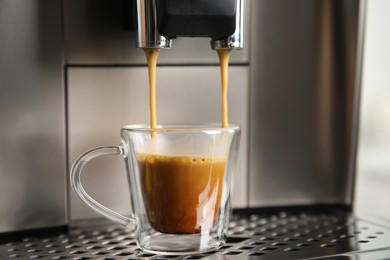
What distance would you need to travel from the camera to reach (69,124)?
2.10 feet

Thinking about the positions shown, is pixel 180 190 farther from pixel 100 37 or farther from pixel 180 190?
pixel 100 37

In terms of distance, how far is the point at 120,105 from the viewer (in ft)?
2.16

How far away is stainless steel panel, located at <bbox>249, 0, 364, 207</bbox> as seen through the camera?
2.37 ft

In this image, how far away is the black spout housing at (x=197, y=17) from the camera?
0.53 m

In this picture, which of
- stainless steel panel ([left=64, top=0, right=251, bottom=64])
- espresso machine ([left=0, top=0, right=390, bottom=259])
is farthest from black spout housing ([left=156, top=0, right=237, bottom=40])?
stainless steel panel ([left=64, top=0, right=251, bottom=64])

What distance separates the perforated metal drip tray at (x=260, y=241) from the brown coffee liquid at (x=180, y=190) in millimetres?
31

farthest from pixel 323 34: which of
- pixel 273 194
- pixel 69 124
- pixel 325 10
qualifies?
pixel 69 124

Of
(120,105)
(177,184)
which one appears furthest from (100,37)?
(177,184)

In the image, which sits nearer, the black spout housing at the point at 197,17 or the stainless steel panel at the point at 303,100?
the black spout housing at the point at 197,17

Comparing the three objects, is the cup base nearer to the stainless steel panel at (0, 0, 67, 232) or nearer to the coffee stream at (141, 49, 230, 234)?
the coffee stream at (141, 49, 230, 234)

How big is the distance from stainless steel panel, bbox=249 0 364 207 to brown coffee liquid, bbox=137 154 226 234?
0.53 ft

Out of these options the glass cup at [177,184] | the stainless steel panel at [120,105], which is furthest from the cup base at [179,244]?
the stainless steel panel at [120,105]

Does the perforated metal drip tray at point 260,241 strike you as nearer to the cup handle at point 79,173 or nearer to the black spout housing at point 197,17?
the cup handle at point 79,173

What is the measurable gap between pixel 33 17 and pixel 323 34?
0.33m
